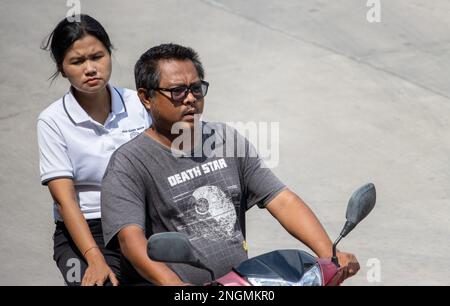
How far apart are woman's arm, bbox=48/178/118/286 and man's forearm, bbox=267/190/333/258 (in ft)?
2.36

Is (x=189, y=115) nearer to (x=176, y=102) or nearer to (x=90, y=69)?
(x=176, y=102)

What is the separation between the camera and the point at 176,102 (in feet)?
13.8

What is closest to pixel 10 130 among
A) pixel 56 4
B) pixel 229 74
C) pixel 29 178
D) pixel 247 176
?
pixel 29 178

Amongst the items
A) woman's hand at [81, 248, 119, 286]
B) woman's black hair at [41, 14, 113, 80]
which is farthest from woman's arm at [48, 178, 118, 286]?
woman's black hair at [41, 14, 113, 80]

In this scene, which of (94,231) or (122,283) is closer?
(122,283)

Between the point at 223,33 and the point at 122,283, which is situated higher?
the point at 223,33

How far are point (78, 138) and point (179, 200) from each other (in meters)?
0.76

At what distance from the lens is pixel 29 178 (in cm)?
783

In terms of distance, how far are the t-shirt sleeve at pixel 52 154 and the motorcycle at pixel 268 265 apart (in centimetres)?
105

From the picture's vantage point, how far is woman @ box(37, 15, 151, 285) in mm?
4648

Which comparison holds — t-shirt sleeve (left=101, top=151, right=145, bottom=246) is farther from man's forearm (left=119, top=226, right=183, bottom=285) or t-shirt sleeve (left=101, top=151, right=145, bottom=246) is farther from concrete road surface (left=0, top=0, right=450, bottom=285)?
concrete road surface (left=0, top=0, right=450, bottom=285)
